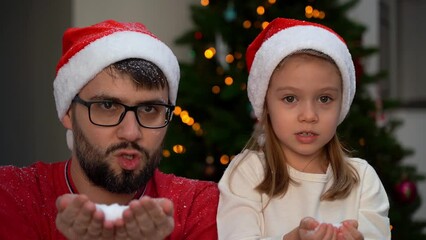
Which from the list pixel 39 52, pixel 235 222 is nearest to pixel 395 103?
pixel 39 52

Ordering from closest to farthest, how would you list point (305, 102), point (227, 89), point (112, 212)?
1. point (112, 212)
2. point (305, 102)
3. point (227, 89)

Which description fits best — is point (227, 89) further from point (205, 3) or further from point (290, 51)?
point (290, 51)

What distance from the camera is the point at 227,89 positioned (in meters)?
3.10

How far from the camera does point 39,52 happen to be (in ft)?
10.9

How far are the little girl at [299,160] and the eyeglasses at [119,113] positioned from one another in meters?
0.28

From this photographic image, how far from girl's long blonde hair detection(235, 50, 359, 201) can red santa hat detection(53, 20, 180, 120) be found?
0.28 m

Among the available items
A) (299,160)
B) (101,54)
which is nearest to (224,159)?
(299,160)

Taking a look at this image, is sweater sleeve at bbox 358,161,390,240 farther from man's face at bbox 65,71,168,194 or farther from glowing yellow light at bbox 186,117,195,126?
glowing yellow light at bbox 186,117,195,126

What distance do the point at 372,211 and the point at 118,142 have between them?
0.66 m

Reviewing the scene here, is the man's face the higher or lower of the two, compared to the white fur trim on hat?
lower

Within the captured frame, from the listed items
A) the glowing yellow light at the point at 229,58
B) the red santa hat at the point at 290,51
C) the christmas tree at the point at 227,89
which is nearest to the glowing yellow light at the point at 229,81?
the christmas tree at the point at 227,89

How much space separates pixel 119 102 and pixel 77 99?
14 centimetres

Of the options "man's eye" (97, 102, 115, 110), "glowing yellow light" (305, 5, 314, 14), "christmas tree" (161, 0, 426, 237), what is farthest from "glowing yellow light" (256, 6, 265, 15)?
"man's eye" (97, 102, 115, 110)

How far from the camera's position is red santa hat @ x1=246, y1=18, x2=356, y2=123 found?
1.85 m
